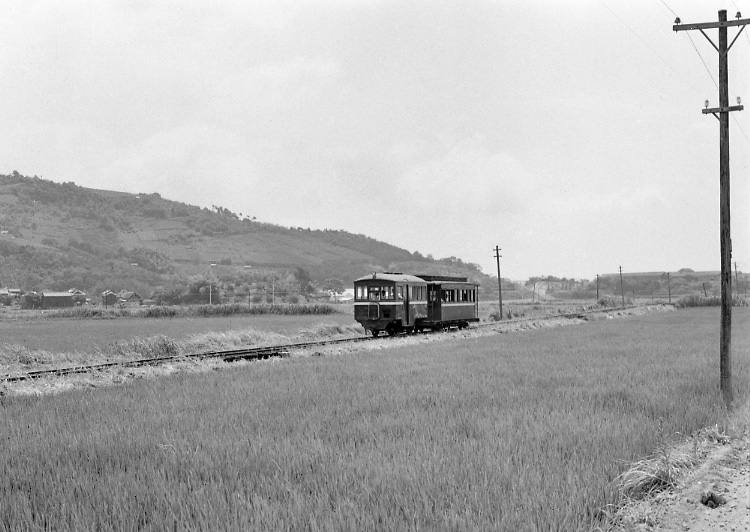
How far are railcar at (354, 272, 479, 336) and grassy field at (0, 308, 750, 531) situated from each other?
14365 mm

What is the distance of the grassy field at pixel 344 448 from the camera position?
5398 mm

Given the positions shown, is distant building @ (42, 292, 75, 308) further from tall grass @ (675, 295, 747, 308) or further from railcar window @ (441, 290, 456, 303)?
tall grass @ (675, 295, 747, 308)

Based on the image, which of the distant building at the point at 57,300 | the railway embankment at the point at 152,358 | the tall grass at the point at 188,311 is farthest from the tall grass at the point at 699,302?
the distant building at the point at 57,300

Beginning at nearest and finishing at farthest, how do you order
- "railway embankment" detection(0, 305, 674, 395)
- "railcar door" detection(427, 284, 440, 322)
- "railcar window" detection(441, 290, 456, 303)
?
1. "railway embankment" detection(0, 305, 674, 395)
2. "railcar door" detection(427, 284, 440, 322)
3. "railcar window" detection(441, 290, 456, 303)

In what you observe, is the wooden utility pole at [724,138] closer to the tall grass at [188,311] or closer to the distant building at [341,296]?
the tall grass at [188,311]

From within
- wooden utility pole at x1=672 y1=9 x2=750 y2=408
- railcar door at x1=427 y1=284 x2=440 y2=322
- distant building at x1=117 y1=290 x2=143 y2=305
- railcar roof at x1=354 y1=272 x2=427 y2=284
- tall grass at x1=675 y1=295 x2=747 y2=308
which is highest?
wooden utility pole at x1=672 y1=9 x2=750 y2=408

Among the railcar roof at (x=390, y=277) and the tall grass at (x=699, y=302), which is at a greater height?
the railcar roof at (x=390, y=277)

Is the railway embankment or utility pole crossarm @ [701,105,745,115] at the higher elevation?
utility pole crossarm @ [701,105,745,115]

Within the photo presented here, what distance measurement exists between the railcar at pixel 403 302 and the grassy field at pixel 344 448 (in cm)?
1436

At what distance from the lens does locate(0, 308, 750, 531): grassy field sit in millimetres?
5398

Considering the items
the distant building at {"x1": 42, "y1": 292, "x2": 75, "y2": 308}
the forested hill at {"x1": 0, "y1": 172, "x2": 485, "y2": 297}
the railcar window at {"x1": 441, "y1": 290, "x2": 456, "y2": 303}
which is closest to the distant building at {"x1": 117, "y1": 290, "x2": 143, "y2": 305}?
the distant building at {"x1": 42, "y1": 292, "x2": 75, "y2": 308}

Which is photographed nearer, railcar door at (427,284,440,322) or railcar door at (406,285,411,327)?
railcar door at (406,285,411,327)

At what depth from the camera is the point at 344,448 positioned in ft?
25.0

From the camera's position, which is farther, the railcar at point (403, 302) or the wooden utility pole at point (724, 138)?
the railcar at point (403, 302)
